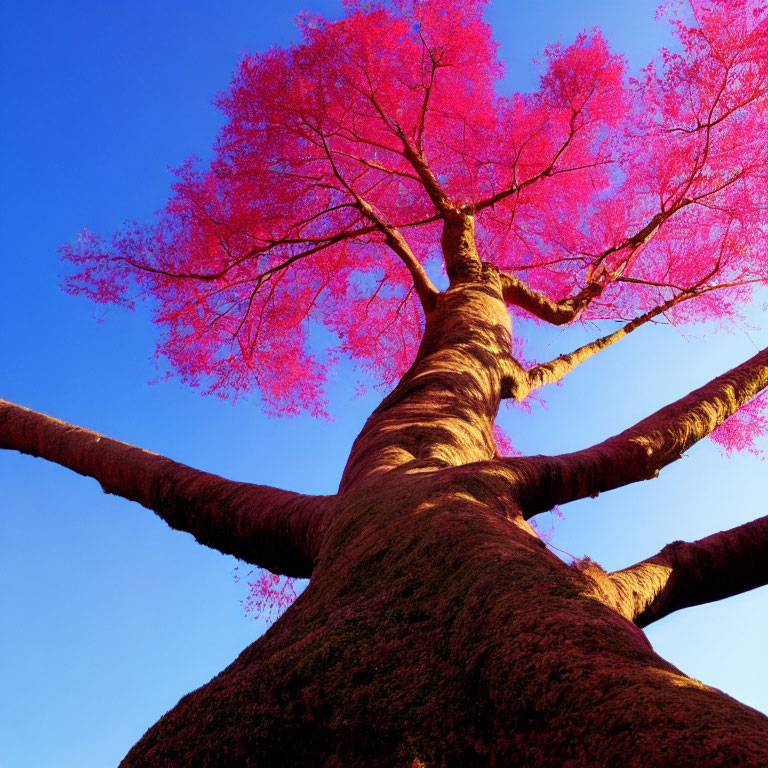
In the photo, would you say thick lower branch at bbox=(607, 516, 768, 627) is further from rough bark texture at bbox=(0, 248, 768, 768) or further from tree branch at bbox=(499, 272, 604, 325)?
tree branch at bbox=(499, 272, 604, 325)

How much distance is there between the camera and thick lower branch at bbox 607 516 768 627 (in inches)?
91.5

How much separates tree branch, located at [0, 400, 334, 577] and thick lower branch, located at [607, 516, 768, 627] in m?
1.35

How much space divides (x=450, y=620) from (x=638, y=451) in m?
1.66

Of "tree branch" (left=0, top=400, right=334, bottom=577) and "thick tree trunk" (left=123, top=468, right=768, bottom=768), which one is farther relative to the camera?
"tree branch" (left=0, top=400, right=334, bottom=577)

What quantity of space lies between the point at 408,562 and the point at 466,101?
635 cm

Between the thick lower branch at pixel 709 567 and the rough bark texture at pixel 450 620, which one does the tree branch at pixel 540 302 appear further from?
the thick lower branch at pixel 709 567

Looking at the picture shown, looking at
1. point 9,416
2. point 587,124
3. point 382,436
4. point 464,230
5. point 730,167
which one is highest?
point 587,124

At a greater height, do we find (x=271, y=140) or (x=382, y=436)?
(x=271, y=140)

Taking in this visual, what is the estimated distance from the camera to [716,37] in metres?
5.27

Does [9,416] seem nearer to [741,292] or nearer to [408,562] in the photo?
[408,562]

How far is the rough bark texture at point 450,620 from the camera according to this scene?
805mm

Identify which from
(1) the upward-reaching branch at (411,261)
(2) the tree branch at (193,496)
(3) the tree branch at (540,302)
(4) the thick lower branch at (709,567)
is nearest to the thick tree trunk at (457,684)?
(2) the tree branch at (193,496)

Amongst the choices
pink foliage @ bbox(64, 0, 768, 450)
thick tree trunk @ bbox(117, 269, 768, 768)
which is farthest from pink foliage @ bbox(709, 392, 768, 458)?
thick tree trunk @ bbox(117, 269, 768, 768)

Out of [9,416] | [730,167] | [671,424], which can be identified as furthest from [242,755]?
[730,167]
